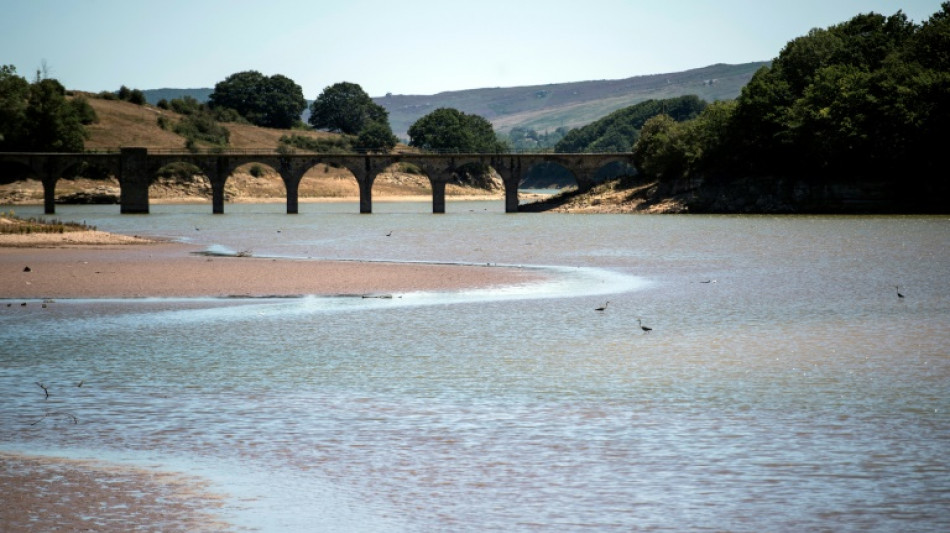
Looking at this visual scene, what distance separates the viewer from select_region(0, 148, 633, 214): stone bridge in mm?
122438

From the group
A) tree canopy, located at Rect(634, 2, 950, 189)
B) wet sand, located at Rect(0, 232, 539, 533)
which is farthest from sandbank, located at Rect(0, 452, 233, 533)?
tree canopy, located at Rect(634, 2, 950, 189)

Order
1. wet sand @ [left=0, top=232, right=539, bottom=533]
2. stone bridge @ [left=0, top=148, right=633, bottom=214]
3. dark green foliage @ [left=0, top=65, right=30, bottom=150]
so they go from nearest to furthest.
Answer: wet sand @ [left=0, top=232, right=539, bottom=533], stone bridge @ [left=0, top=148, right=633, bottom=214], dark green foliage @ [left=0, top=65, right=30, bottom=150]

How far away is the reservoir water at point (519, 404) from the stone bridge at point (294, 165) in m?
90.1

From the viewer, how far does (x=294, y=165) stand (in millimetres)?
125812

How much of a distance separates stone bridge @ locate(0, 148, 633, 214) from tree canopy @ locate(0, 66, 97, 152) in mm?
24845

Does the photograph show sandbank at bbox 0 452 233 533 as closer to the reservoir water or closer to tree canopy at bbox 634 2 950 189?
the reservoir water

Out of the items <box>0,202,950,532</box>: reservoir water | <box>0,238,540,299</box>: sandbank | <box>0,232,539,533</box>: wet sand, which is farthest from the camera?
<box>0,238,540,299</box>: sandbank

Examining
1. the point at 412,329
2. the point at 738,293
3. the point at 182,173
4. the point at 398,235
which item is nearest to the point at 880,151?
the point at 398,235

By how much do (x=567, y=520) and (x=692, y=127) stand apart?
10855 cm

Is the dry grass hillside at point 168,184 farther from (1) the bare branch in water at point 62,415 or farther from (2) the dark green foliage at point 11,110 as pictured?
(1) the bare branch in water at point 62,415

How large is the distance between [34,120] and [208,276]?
125 meters

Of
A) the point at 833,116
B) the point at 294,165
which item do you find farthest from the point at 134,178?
the point at 833,116

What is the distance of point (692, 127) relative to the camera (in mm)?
116312

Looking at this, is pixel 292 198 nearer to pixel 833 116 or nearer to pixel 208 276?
pixel 833 116
